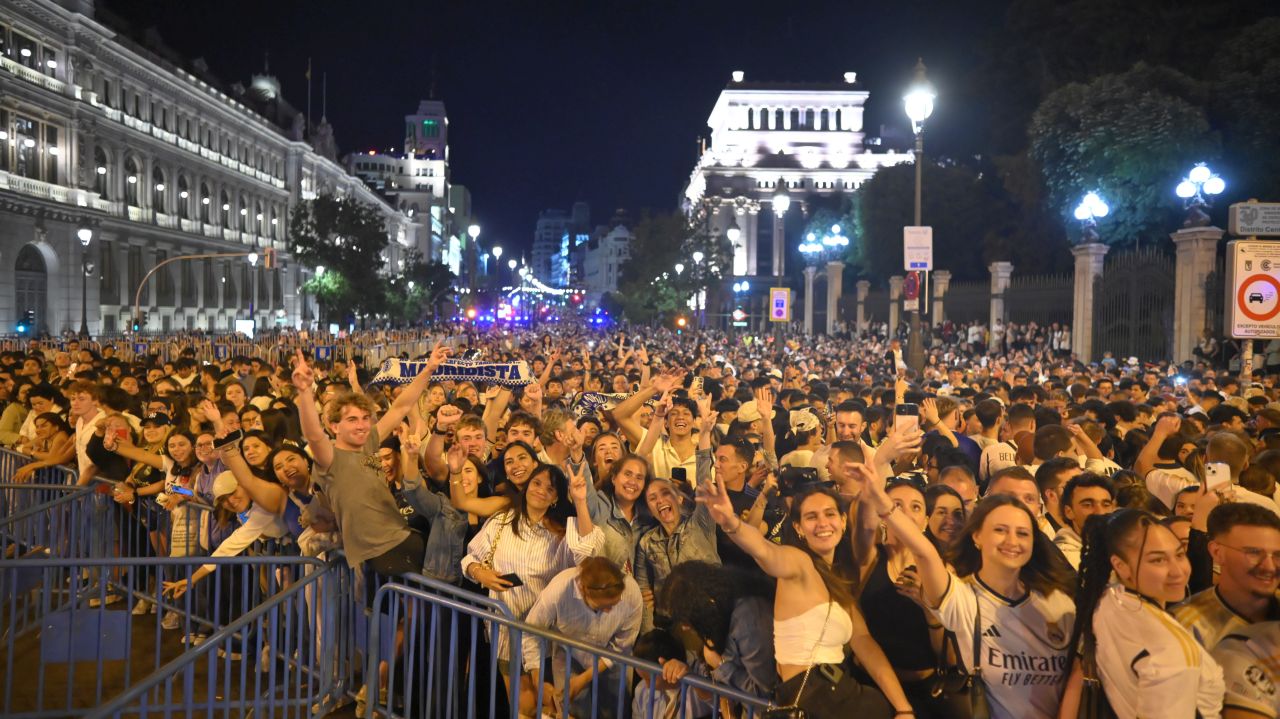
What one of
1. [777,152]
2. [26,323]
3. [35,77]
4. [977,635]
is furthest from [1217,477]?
[777,152]

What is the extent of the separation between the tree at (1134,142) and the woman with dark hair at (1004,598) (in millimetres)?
Result: 32939

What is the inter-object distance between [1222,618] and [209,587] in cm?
602

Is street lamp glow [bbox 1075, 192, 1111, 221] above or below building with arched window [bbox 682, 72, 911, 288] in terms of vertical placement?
below

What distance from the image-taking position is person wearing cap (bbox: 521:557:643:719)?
542 cm

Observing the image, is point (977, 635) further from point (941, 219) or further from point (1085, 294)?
point (941, 219)

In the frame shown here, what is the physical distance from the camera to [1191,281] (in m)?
24.2

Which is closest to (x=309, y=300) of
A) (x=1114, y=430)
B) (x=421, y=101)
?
(x=1114, y=430)

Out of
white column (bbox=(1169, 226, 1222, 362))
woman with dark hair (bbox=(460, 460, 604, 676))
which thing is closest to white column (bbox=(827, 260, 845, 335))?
white column (bbox=(1169, 226, 1222, 362))

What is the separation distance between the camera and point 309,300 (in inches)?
3381

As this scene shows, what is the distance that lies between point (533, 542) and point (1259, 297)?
6773 mm

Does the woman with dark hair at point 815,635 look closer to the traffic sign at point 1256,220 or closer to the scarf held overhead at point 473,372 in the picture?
the traffic sign at point 1256,220

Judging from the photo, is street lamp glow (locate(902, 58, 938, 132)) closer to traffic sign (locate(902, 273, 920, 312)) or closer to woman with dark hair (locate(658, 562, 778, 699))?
traffic sign (locate(902, 273, 920, 312))

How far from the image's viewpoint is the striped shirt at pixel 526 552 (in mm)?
5996

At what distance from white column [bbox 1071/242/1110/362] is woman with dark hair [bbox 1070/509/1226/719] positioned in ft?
83.2
